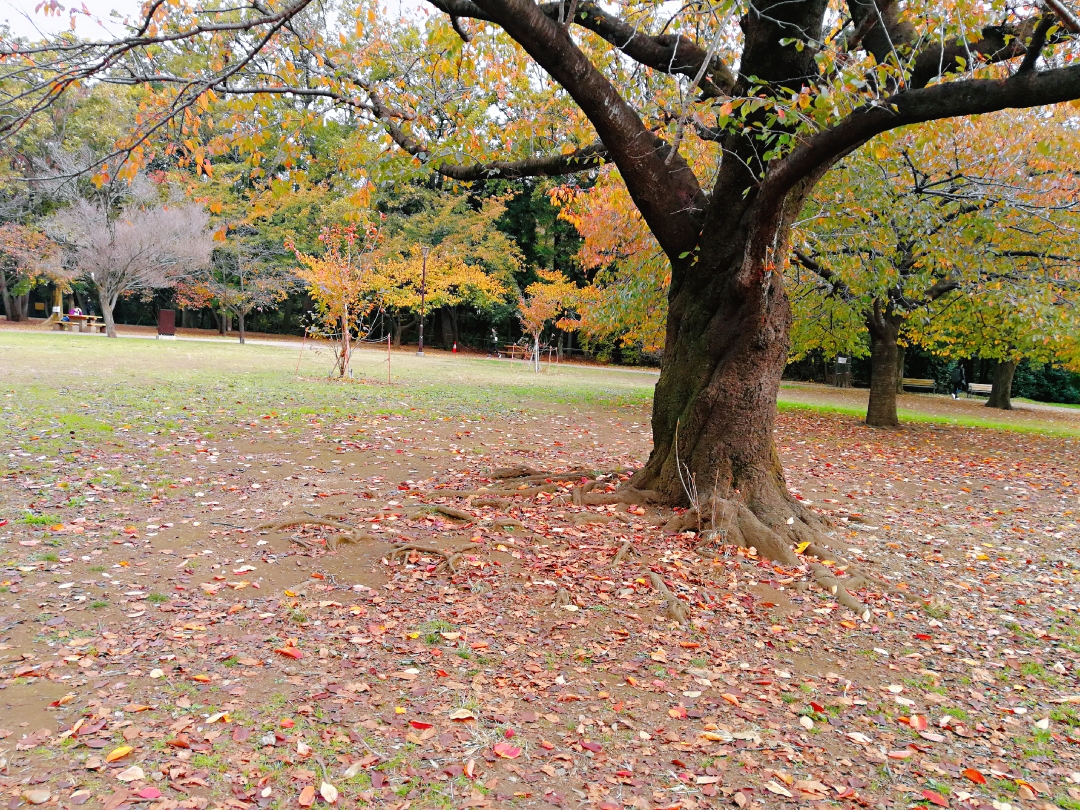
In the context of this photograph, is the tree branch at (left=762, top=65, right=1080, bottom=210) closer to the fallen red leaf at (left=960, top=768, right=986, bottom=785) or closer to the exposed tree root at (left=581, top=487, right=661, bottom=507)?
the exposed tree root at (left=581, top=487, right=661, bottom=507)

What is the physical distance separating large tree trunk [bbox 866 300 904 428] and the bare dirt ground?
5931 millimetres

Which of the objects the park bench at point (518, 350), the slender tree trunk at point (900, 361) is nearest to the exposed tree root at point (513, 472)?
the slender tree trunk at point (900, 361)

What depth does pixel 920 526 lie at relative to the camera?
6.52m

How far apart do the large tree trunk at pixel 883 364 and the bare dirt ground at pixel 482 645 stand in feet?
19.5

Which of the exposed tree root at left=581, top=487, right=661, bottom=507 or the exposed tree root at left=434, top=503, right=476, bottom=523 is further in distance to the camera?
the exposed tree root at left=581, top=487, right=661, bottom=507

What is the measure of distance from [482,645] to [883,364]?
40.4 feet

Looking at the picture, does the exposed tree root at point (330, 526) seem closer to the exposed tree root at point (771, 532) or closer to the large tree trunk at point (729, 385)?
the exposed tree root at point (771, 532)

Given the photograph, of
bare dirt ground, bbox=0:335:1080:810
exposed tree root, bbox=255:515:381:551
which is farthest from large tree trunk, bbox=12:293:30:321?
exposed tree root, bbox=255:515:381:551

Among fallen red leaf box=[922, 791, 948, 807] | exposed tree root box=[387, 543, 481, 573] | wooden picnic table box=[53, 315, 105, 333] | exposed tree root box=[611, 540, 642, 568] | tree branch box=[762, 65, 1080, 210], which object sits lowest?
fallen red leaf box=[922, 791, 948, 807]

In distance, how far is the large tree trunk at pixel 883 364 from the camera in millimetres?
13188

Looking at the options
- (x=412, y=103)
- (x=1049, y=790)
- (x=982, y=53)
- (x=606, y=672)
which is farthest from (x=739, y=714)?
(x=412, y=103)

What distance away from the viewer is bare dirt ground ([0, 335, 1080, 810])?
2711 mm

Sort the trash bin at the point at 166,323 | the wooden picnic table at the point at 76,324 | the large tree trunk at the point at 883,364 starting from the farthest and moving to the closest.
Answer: the trash bin at the point at 166,323
the wooden picnic table at the point at 76,324
the large tree trunk at the point at 883,364

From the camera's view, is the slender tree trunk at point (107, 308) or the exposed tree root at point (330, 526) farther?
the slender tree trunk at point (107, 308)
